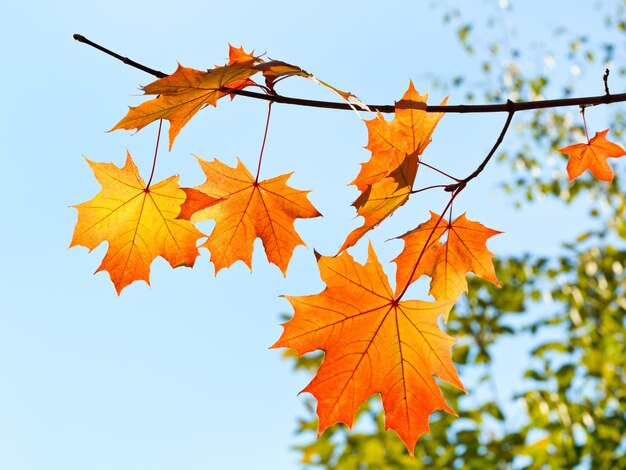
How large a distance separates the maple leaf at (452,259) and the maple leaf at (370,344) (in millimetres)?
161

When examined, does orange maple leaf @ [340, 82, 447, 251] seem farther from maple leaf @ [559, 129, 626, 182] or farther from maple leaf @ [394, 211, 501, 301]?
maple leaf @ [559, 129, 626, 182]

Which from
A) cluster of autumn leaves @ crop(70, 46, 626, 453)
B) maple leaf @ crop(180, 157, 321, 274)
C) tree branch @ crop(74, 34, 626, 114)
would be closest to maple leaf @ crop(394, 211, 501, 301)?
cluster of autumn leaves @ crop(70, 46, 626, 453)

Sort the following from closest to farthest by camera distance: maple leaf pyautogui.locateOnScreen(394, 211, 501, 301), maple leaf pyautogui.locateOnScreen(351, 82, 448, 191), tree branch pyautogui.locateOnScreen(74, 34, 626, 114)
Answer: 1. tree branch pyautogui.locateOnScreen(74, 34, 626, 114)
2. maple leaf pyautogui.locateOnScreen(351, 82, 448, 191)
3. maple leaf pyautogui.locateOnScreen(394, 211, 501, 301)

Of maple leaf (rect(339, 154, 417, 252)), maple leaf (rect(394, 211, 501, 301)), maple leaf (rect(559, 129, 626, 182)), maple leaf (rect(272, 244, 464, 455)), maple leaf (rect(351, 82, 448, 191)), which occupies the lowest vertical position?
maple leaf (rect(272, 244, 464, 455))

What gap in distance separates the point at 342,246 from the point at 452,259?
1.60 feet

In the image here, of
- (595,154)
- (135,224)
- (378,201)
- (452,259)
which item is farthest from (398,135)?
(135,224)

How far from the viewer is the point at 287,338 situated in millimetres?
1618

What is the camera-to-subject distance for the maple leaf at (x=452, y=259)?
70.1 inches

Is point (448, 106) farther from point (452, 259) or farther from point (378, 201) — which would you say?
point (452, 259)

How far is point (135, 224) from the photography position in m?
1.90

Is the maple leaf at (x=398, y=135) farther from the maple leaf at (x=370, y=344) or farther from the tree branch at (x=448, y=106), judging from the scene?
the maple leaf at (x=370, y=344)

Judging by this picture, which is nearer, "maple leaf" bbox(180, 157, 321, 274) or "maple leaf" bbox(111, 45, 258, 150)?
"maple leaf" bbox(111, 45, 258, 150)

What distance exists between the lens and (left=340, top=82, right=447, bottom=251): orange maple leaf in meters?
1.40

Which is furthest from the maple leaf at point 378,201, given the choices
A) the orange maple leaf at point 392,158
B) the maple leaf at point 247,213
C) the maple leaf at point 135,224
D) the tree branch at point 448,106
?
the maple leaf at point 135,224
